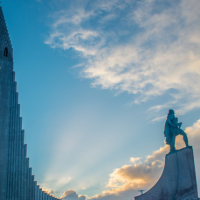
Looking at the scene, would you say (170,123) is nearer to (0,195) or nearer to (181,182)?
(181,182)

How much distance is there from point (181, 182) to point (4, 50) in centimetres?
2313

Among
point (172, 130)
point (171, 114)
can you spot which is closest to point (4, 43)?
point (171, 114)

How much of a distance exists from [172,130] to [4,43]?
69.7 feet

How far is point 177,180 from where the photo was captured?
19109mm

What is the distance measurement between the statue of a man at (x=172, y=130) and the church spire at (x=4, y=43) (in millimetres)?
19171

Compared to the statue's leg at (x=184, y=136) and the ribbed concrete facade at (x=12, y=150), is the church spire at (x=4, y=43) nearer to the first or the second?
the ribbed concrete facade at (x=12, y=150)

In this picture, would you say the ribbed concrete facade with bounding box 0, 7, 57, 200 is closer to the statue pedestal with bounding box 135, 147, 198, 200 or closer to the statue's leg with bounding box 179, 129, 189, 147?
the statue pedestal with bounding box 135, 147, 198, 200

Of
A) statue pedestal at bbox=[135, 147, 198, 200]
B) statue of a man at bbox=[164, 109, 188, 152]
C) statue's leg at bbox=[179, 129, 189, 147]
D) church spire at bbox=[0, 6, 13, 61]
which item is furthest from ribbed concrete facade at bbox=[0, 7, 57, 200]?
statue's leg at bbox=[179, 129, 189, 147]

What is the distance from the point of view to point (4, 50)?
31875 mm

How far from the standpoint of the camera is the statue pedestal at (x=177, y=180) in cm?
1837

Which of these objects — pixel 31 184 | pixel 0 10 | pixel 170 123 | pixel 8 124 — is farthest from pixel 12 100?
pixel 170 123

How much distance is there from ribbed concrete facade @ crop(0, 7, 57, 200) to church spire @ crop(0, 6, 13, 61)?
0.13 metres

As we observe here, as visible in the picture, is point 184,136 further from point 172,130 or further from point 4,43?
point 4,43

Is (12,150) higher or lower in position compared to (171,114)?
higher
